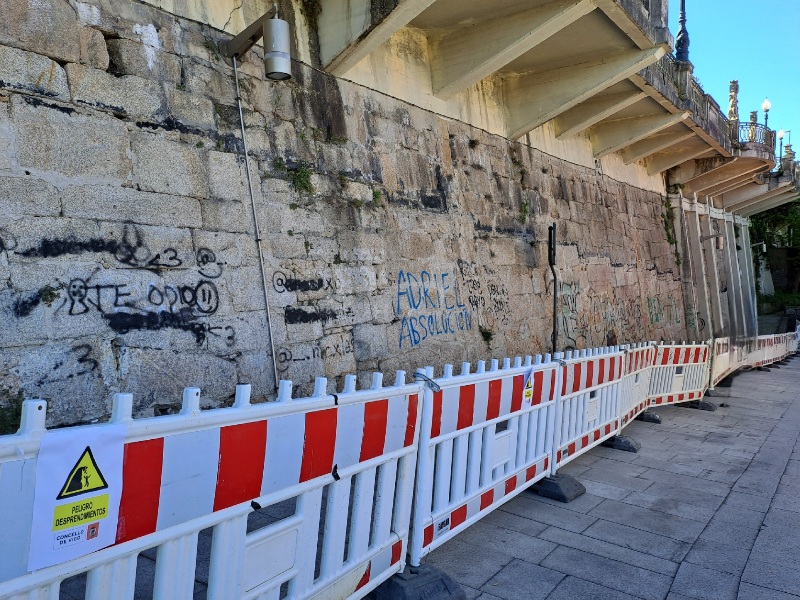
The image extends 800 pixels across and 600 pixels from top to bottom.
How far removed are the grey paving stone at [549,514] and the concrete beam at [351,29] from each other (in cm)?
421

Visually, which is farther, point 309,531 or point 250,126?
point 250,126

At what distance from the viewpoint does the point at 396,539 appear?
11.1 ft

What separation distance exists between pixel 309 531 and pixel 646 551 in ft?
8.40

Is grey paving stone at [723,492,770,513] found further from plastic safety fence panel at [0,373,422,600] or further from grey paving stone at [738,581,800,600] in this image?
plastic safety fence panel at [0,373,422,600]

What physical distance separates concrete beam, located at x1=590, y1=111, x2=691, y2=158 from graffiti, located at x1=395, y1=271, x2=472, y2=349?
5.98 metres

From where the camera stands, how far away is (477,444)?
416cm

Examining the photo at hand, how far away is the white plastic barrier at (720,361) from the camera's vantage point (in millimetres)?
11594

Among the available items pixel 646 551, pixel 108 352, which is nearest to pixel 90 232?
pixel 108 352

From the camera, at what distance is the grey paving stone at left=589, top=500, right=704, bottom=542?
447 centimetres

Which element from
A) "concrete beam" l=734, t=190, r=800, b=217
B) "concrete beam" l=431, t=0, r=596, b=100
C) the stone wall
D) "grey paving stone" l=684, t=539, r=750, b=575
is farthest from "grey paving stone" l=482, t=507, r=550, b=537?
"concrete beam" l=734, t=190, r=800, b=217

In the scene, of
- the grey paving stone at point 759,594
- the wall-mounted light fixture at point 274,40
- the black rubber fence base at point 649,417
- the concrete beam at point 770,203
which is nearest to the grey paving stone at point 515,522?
the grey paving stone at point 759,594

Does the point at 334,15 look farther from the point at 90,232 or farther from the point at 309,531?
the point at 309,531

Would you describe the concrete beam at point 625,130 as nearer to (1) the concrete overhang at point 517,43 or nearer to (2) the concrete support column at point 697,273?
(1) the concrete overhang at point 517,43

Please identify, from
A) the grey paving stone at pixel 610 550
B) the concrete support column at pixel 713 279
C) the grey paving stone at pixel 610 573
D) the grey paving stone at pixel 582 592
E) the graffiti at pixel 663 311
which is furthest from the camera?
the concrete support column at pixel 713 279
